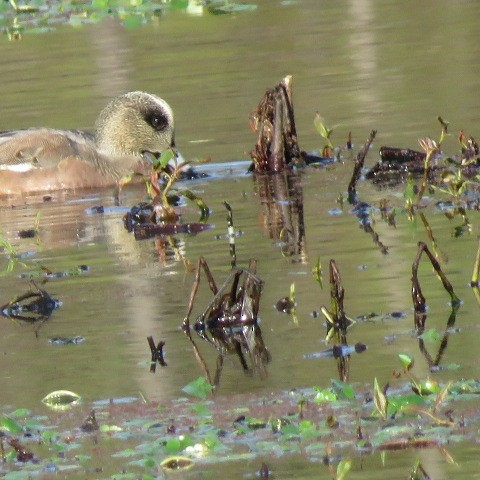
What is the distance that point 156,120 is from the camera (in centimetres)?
1228

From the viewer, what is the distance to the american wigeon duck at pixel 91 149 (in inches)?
450

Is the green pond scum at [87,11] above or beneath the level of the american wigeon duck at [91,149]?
beneath

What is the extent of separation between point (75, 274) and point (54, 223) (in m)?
1.84

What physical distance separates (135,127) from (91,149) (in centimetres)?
60

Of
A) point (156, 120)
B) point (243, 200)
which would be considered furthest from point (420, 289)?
point (156, 120)

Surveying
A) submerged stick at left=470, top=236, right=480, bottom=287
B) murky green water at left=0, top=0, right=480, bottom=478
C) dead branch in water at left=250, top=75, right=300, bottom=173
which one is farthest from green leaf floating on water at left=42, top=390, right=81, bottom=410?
dead branch in water at left=250, top=75, right=300, bottom=173

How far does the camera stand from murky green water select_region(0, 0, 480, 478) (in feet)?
21.0

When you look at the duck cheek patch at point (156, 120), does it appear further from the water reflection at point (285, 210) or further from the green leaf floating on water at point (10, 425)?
the green leaf floating on water at point (10, 425)

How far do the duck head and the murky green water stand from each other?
0.23 meters

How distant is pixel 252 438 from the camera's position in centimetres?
542

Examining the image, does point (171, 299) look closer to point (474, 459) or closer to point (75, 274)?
point (75, 274)

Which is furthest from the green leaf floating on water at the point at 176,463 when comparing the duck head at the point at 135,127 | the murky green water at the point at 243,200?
the duck head at the point at 135,127

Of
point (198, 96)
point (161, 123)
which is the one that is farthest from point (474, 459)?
point (198, 96)

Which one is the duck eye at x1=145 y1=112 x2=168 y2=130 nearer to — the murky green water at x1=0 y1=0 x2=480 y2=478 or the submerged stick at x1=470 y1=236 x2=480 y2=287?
the murky green water at x1=0 y1=0 x2=480 y2=478
